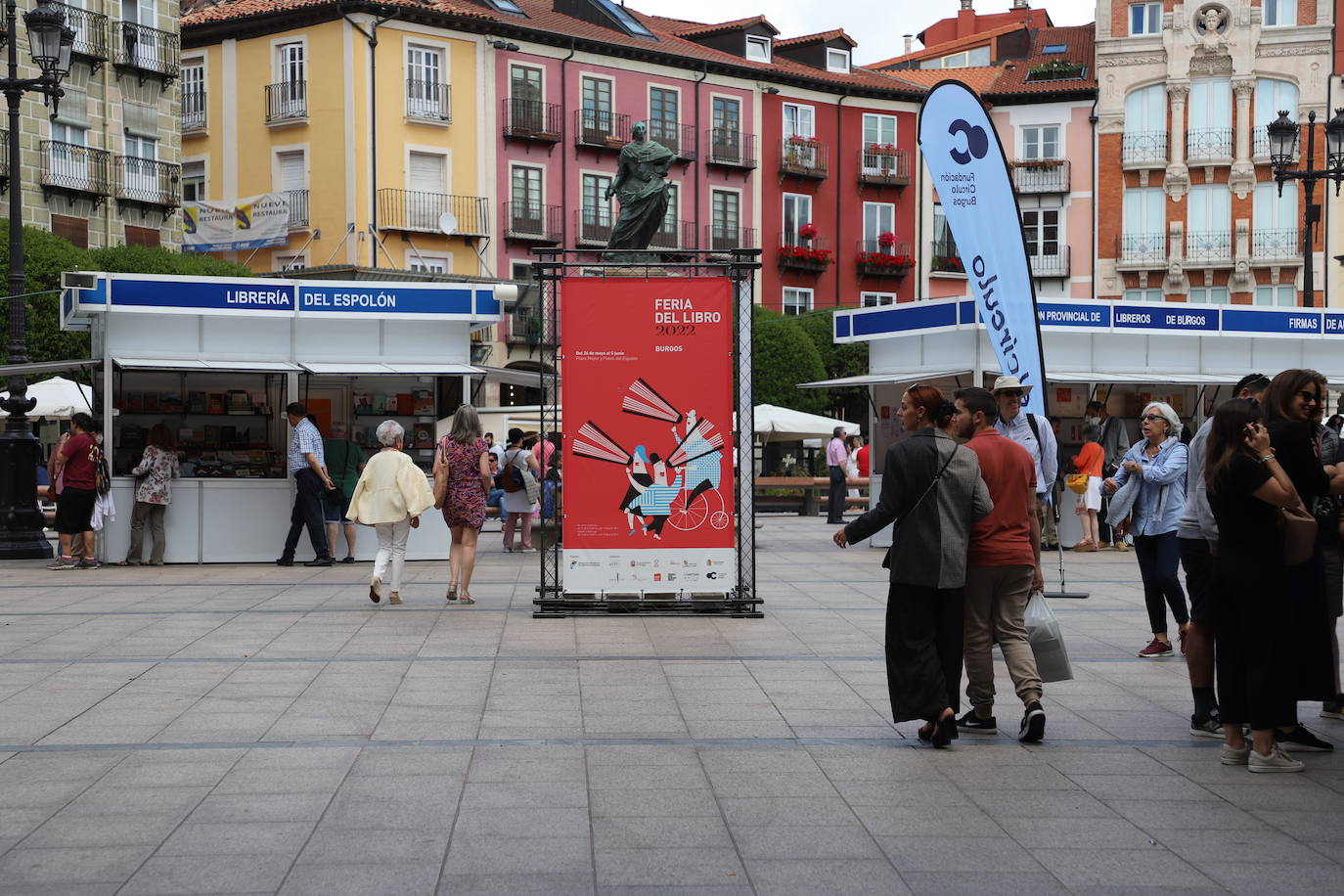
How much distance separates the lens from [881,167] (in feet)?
183

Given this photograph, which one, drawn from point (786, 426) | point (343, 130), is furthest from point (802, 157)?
point (786, 426)

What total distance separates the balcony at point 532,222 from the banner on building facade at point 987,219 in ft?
116

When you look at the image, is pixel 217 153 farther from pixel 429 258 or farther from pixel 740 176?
pixel 740 176

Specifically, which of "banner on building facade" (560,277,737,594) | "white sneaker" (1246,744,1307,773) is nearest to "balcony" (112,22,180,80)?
"banner on building facade" (560,277,737,594)

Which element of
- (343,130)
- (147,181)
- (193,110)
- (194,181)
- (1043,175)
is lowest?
(147,181)

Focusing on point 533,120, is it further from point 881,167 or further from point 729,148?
point 881,167

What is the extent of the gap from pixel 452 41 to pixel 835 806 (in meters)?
43.3

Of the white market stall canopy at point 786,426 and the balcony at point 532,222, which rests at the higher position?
the balcony at point 532,222

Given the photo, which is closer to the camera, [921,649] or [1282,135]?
[921,649]

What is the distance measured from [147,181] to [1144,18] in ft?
110

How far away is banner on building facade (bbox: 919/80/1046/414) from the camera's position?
13.4m

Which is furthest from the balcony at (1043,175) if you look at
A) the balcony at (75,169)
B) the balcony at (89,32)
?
the balcony at (75,169)

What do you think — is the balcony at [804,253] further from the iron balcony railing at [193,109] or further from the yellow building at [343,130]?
the iron balcony railing at [193,109]

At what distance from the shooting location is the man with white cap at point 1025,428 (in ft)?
37.7
